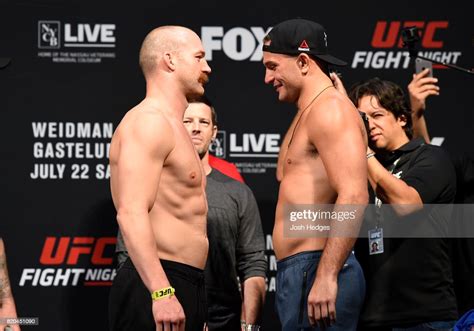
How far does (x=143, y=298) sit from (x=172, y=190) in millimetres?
370

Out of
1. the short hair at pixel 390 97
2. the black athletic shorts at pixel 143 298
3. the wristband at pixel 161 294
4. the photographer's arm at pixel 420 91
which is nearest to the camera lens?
the wristband at pixel 161 294

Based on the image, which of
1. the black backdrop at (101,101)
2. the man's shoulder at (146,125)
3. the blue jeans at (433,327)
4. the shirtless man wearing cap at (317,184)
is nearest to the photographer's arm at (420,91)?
the black backdrop at (101,101)

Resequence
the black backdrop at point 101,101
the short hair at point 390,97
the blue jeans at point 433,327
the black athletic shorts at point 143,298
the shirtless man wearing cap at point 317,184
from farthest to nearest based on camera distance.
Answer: the black backdrop at point 101,101 → the short hair at point 390,97 → the blue jeans at point 433,327 → the shirtless man wearing cap at point 317,184 → the black athletic shorts at point 143,298

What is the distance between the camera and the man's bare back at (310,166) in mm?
3352

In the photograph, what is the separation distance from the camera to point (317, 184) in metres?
3.38

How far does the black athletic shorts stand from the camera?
3.17m

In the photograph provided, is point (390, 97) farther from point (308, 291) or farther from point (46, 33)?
point (46, 33)

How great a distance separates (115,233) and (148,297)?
1.61 meters

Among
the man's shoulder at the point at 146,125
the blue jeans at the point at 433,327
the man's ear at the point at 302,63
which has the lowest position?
the blue jeans at the point at 433,327

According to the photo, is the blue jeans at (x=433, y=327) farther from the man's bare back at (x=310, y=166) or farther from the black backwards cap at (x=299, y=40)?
the black backwards cap at (x=299, y=40)

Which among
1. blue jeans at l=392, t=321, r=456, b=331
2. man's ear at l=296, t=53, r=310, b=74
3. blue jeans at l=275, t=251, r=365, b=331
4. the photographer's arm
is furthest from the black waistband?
the photographer's arm

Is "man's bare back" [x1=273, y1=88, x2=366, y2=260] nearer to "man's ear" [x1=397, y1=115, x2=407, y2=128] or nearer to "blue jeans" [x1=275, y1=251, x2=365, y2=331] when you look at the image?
"blue jeans" [x1=275, y1=251, x2=365, y2=331]

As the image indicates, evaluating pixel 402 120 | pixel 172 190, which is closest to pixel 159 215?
pixel 172 190

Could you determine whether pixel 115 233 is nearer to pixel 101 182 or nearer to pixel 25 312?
pixel 101 182
